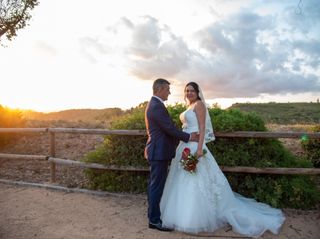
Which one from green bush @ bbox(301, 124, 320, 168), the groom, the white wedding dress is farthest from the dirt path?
green bush @ bbox(301, 124, 320, 168)

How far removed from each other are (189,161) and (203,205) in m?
0.77

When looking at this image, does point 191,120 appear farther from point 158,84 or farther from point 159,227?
point 159,227

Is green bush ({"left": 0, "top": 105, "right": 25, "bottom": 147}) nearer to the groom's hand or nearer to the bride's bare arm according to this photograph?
the groom's hand

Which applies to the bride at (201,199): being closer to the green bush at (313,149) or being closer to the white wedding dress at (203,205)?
the white wedding dress at (203,205)

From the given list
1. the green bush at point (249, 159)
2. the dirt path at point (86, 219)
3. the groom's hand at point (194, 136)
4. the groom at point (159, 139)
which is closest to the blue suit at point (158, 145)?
the groom at point (159, 139)

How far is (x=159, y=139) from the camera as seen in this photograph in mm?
6949

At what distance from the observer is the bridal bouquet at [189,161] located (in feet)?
22.5

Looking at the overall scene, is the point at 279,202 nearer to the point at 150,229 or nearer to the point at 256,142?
the point at 256,142

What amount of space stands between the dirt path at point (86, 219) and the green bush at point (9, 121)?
20.0 ft

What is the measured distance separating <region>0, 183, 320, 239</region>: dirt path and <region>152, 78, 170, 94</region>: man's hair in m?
2.44

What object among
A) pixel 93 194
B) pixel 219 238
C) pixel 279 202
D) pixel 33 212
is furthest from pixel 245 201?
pixel 33 212

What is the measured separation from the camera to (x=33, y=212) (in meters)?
8.55

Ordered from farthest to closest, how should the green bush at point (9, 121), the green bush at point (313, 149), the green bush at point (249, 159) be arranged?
the green bush at point (9, 121) → the green bush at point (313, 149) → the green bush at point (249, 159)

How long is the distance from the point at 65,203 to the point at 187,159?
3.54 meters
